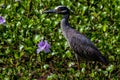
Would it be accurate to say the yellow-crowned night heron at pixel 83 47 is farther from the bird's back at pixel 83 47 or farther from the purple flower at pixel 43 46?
the purple flower at pixel 43 46

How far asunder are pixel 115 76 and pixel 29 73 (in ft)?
4.47

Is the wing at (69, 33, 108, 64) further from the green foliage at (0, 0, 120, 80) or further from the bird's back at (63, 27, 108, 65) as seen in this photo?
the green foliage at (0, 0, 120, 80)

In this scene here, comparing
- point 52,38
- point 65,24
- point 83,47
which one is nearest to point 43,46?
point 65,24

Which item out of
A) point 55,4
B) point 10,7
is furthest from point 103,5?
point 10,7

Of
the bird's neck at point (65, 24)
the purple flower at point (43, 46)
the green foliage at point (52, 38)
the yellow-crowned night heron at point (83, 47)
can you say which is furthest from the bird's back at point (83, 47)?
the purple flower at point (43, 46)

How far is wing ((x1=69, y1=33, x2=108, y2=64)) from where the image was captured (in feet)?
24.0

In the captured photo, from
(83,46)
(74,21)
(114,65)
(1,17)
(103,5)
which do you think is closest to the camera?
(83,46)

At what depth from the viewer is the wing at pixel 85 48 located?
7305 millimetres

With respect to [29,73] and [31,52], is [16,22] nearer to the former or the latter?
[31,52]

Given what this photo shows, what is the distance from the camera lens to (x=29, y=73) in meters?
7.67

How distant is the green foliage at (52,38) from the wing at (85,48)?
299 millimetres

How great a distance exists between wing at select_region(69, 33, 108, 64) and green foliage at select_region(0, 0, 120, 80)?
0.30m

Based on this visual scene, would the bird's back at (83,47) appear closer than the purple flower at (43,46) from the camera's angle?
Yes

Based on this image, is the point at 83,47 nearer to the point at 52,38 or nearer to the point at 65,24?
the point at 65,24
